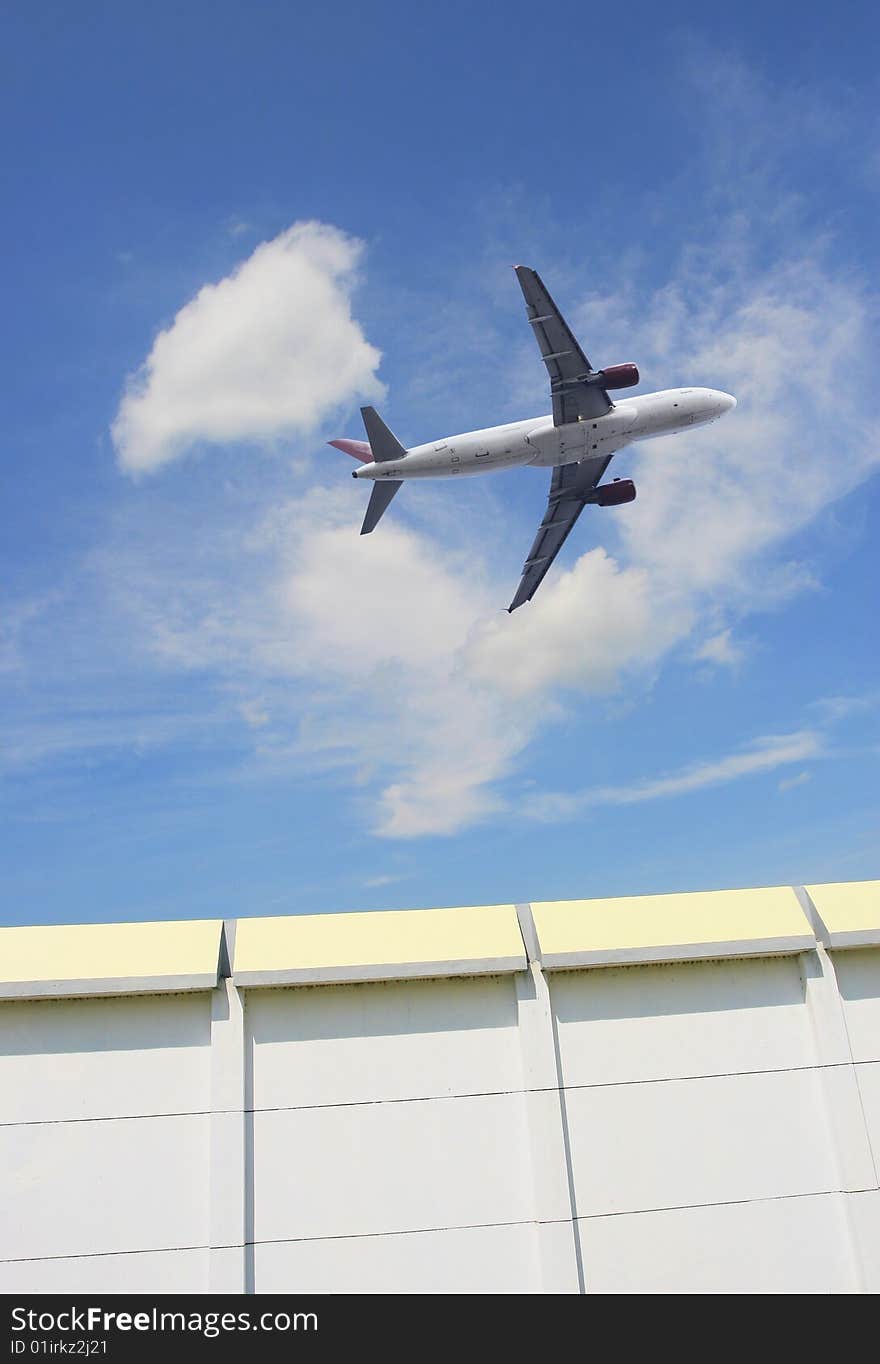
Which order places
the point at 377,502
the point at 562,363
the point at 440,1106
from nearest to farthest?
1. the point at 440,1106
2. the point at 562,363
3. the point at 377,502

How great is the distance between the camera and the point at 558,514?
53.0m

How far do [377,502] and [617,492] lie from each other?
43.8 ft

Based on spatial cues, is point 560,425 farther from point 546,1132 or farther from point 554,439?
point 546,1132

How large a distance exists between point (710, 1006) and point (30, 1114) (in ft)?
32.1

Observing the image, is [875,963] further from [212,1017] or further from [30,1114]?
[30,1114]

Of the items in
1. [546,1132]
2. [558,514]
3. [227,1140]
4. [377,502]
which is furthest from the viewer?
[558,514]

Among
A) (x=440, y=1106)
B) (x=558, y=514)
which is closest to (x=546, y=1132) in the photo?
(x=440, y=1106)

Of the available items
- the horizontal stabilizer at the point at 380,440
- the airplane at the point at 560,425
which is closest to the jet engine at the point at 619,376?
the airplane at the point at 560,425

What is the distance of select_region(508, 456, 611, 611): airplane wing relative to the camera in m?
50.9

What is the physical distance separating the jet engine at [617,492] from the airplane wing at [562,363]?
5.87 metres

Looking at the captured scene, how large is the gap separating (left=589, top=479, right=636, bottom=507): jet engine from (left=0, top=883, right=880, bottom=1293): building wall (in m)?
39.8

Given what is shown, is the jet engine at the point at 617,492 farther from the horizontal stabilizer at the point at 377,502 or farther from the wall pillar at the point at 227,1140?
the wall pillar at the point at 227,1140

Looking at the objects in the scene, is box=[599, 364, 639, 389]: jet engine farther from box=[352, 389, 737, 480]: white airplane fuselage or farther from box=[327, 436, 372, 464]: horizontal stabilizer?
box=[327, 436, 372, 464]: horizontal stabilizer
